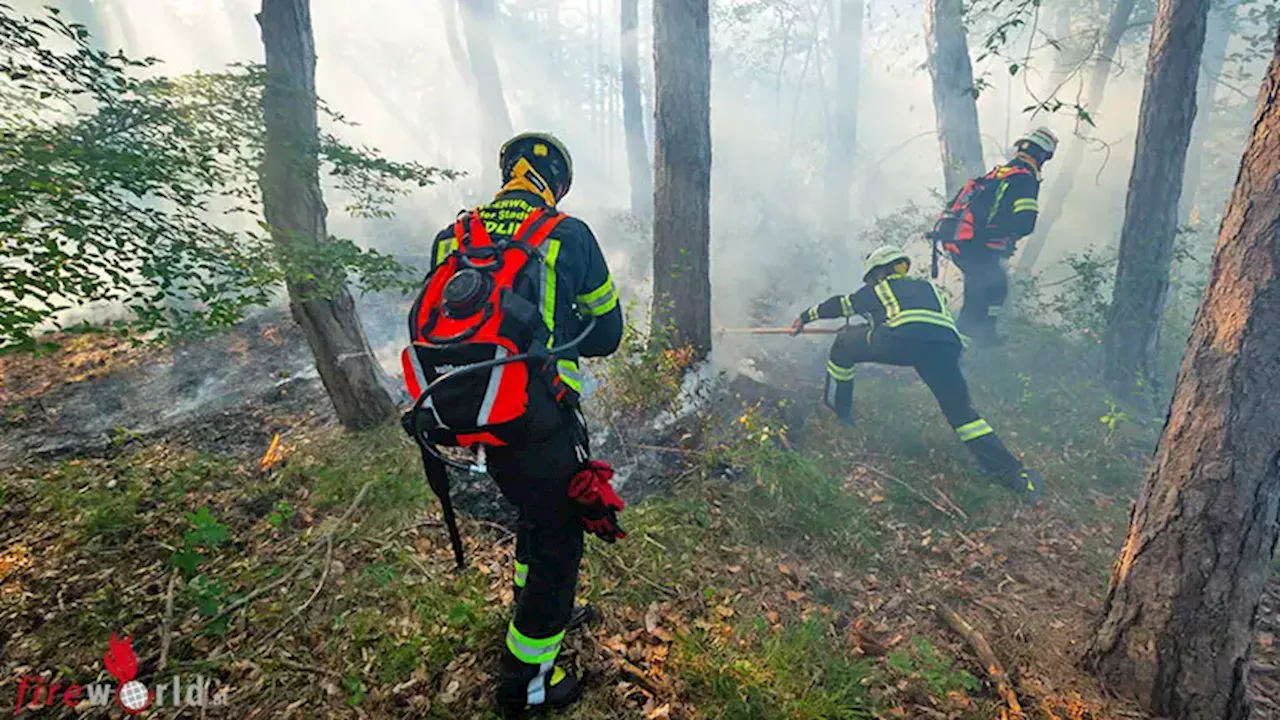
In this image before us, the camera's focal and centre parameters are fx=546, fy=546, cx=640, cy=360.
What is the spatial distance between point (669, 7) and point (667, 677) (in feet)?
21.4

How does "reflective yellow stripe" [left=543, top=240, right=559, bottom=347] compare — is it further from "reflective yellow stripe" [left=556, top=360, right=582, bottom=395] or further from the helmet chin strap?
the helmet chin strap

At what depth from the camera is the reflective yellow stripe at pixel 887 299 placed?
6211 millimetres

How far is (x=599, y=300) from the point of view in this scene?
2.79m

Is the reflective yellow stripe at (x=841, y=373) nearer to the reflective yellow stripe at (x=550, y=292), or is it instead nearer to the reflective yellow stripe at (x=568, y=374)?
the reflective yellow stripe at (x=568, y=374)

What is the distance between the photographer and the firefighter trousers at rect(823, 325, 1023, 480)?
5715 millimetres

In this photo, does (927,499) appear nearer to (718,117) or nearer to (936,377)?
(936,377)

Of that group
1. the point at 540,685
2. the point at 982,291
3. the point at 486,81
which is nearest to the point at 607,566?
the point at 540,685

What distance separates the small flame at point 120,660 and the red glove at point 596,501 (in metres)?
2.44

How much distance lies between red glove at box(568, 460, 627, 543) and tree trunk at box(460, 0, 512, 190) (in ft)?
56.8

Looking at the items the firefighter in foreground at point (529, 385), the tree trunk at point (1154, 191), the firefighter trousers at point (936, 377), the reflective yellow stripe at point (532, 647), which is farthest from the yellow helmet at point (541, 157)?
the tree trunk at point (1154, 191)

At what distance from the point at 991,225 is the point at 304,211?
8.22 meters

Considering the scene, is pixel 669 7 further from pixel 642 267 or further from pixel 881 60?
pixel 881 60

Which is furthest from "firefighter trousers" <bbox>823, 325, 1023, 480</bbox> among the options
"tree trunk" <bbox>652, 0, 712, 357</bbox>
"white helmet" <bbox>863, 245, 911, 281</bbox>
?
"tree trunk" <bbox>652, 0, 712, 357</bbox>

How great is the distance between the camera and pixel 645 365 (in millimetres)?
5633
